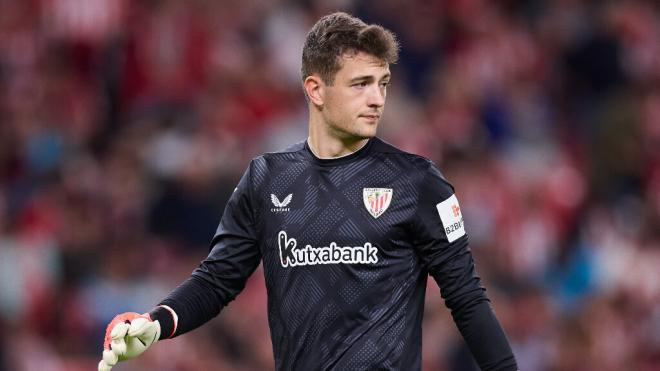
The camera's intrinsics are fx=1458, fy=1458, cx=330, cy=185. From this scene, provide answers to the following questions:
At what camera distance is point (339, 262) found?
512 cm

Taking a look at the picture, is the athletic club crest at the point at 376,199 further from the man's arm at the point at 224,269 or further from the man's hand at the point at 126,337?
the man's hand at the point at 126,337

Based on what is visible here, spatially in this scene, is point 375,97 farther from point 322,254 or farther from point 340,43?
point 322,254

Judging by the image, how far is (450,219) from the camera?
5105mm

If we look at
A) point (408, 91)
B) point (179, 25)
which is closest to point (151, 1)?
point (179, 25)

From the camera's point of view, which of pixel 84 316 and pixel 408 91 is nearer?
pixel 84 316

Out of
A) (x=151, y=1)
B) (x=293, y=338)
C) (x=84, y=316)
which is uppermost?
(x=151, y=1)

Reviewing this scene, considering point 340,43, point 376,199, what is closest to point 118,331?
point 376,199

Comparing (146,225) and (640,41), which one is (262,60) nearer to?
(146,225)

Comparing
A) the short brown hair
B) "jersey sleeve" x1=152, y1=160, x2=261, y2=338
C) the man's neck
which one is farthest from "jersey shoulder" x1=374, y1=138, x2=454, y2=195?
"jersey sleeve" x1=152, y1=160, x2=261, y2=338

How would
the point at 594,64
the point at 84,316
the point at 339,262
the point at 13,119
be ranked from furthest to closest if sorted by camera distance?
the point at 594,64
the point at 13,119
the point at 84,316
the point at 339,262

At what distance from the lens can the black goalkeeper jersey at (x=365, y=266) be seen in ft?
16.7

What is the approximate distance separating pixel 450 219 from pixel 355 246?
346 mm

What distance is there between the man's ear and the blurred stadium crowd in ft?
12.7

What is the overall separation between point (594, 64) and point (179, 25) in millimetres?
3554
